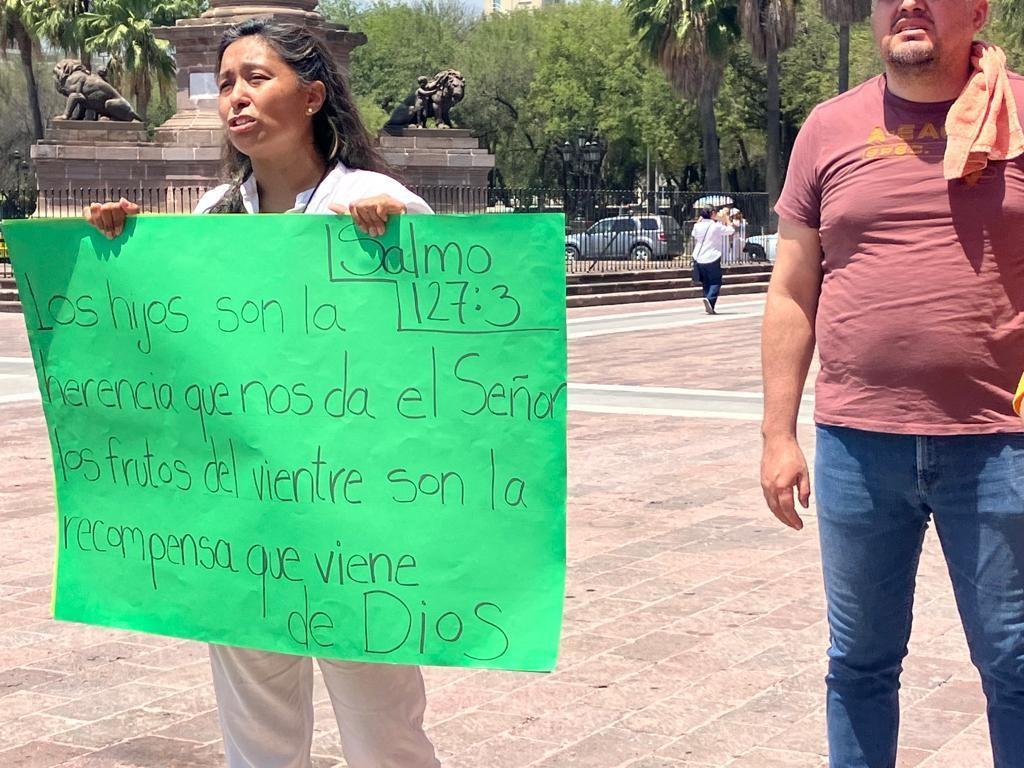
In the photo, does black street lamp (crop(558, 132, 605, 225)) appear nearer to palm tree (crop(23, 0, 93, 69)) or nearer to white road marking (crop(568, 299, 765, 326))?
white road marking (crop(568, 299, 765, 326))

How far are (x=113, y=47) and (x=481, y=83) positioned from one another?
22.1 meters

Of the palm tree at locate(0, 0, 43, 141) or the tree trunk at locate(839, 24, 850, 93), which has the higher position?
the palm tree at locate(0, 0, 43, 141)

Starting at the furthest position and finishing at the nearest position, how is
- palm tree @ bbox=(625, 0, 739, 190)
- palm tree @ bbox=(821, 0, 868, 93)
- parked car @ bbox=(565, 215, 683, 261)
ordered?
1. palm tree @ bbox=(625, 0, 739, 190)
2. palm tree @ bbox=(821, 0, 868, 93)
3. parked car @ bbox=(565, 215, 683, 261)

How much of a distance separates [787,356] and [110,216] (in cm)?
143

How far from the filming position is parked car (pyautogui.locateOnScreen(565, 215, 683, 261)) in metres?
34.3

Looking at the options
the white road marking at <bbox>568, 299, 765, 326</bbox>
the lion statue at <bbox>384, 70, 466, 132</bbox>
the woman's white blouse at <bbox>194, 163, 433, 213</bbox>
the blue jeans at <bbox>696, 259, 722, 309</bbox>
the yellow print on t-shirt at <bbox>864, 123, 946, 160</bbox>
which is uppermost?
the yellow print on t-shirt at <bbox>864, 123, 946, 160</bbox>

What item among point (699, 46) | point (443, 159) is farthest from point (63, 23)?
point (699, 46)

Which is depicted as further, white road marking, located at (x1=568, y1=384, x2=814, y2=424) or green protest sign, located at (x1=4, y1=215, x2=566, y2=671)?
white road marking, located at (x1=568, y1=384, x2=814, y2=424)

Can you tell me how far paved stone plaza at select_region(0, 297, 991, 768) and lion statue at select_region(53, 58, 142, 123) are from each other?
25.1 meters

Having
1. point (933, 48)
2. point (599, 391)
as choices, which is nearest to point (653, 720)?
point (933, 48)

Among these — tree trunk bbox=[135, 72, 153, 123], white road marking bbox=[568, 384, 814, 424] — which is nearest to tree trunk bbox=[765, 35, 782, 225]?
tree trunk bbox=[135, 72, 153, 123]

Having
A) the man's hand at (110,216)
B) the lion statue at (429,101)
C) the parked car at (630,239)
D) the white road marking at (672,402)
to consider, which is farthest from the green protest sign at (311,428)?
the lion statue at (429,101)

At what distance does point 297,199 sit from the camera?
10.6 feet

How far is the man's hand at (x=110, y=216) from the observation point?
324 centimetres
